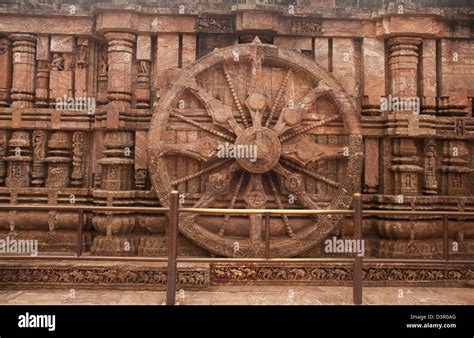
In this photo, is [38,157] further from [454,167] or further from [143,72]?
[454,167]

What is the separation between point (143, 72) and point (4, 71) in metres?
2.28

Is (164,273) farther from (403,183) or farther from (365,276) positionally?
(403,183)

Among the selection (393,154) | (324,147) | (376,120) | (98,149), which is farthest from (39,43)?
(393,154)

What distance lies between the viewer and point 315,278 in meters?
5.33

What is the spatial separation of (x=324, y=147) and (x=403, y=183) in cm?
132

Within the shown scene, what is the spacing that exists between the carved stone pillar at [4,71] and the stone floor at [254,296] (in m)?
3.05

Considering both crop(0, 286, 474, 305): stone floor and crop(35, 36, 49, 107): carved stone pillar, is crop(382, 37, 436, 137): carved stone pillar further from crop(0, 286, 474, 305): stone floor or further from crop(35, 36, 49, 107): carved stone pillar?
crop(35, 36, 49, 107): carved stone pillar

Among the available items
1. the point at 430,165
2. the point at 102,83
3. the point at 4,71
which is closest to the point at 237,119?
the point at 102,83

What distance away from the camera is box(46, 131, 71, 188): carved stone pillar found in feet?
19.1

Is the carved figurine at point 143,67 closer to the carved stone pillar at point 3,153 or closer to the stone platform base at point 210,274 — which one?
the carved stone pillar at point 3,153

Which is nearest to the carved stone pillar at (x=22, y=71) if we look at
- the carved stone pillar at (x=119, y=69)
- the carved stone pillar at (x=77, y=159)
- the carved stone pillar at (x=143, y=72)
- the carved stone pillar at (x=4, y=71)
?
the carved stone pillar at (x=4, y=71)

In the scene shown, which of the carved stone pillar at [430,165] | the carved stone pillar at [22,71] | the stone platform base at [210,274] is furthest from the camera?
the carved stone pillar at [22,71]

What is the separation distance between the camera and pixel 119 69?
18.9 ft

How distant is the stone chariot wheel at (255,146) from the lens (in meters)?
5.53
